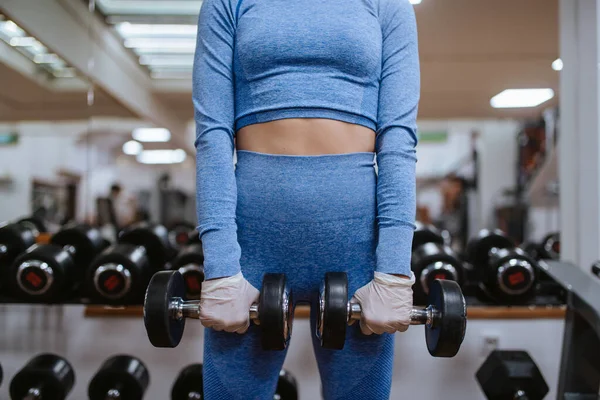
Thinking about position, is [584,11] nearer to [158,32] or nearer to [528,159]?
[158,32]

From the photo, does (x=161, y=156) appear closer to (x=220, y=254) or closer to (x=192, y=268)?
(x=192, y=268)

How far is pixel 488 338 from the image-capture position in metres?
1.94

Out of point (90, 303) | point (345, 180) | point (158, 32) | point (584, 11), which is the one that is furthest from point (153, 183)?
point (345, 180)

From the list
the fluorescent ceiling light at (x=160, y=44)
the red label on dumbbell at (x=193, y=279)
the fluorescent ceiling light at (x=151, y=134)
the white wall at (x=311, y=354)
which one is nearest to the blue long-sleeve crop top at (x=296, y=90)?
the red label on dumbbell at (x=193, y=279)

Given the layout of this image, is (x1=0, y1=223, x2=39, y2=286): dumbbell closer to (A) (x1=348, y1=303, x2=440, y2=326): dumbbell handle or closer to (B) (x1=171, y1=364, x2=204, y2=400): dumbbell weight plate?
(B) (x1=171, y1=364, x2=204, y2=400): dumbbell weight plate

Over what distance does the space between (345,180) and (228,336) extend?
1.14ft

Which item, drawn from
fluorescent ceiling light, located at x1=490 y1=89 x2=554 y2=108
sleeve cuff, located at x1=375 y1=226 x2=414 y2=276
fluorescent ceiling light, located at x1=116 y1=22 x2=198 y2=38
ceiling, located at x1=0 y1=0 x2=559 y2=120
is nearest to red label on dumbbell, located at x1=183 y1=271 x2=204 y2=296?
sleeve cuff, located at x1=375 y1=226 x2=414 y2=276

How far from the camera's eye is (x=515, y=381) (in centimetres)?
Result: 147

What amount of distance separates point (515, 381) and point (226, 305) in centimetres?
113

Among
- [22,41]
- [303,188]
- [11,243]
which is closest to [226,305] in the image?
[303,188]

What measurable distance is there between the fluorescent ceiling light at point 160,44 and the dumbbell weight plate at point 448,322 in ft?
12.0

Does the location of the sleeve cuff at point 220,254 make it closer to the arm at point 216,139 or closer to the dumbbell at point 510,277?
the arm at point 216,139

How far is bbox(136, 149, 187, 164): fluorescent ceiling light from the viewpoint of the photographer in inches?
291

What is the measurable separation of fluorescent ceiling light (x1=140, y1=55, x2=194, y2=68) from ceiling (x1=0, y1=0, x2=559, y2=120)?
0.09 m
